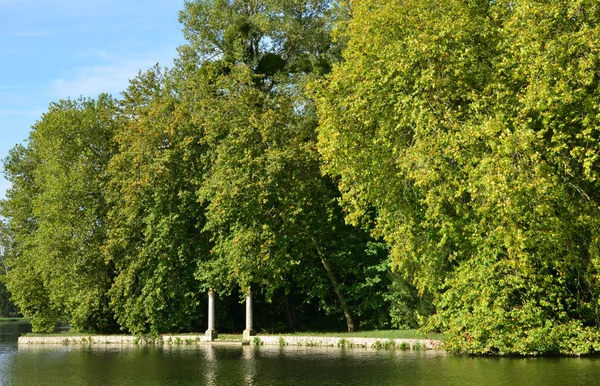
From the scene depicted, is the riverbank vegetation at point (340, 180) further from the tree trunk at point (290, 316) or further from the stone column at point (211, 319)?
the stone column at point (211, 319)

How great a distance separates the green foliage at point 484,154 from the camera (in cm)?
2230

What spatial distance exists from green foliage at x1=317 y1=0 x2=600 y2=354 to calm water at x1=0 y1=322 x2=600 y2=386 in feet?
7.55

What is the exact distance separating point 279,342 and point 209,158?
11.2 meters

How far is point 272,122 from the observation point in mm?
35719

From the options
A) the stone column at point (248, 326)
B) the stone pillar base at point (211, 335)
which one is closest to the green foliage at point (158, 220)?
the stone pillar base at point (211, 335)

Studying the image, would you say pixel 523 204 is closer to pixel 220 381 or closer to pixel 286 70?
pixel 220 381

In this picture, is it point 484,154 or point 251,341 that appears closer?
point 484,154

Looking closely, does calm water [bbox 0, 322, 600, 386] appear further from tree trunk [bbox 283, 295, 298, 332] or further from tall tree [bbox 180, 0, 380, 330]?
tree trunk [bbox 283, 295, 298, 332]

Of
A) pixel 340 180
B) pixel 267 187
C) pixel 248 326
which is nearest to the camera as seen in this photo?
pixel 340 180

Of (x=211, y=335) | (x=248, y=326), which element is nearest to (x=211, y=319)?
(x=211, y=335)

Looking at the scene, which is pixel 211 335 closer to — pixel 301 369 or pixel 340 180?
pixel 340 180

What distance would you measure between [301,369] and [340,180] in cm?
1136

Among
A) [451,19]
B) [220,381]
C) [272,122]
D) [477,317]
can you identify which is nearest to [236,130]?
[272,122]

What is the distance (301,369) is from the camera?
2138cm
